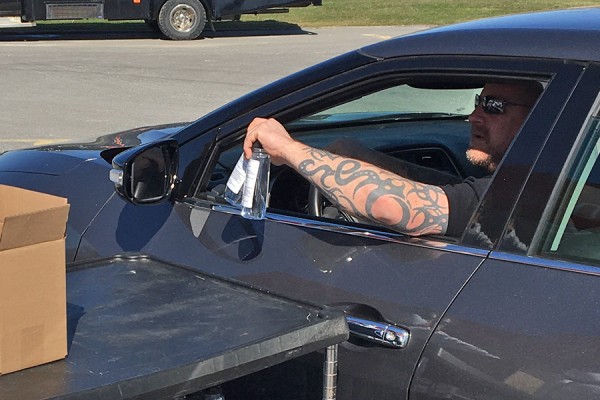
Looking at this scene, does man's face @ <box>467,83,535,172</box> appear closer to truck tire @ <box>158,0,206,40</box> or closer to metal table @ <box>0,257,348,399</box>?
metal table @ <box>0,257,348,399</box>

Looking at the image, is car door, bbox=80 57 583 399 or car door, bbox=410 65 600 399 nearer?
car door, bbox=410 65 600 399

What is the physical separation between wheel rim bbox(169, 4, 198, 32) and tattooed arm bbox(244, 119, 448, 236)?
1556 centimetres

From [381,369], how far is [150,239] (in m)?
0.94

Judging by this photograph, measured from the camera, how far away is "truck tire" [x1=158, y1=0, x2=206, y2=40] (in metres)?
17.8

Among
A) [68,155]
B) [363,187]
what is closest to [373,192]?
[363,187]

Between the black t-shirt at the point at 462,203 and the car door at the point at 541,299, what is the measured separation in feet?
0.77

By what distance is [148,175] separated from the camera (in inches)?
118

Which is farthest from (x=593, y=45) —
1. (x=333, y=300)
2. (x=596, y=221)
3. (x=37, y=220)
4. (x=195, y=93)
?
(x=195, y=93)

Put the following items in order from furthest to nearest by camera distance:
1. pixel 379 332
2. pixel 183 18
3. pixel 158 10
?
pixel 183 18, pixel 158 10, pixel 379 332

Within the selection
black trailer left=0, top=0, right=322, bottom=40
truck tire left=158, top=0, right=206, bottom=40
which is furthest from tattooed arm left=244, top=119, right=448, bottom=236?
truck tire left=158, top=0, right=206, bottom=40

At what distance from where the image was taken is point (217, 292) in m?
2.52

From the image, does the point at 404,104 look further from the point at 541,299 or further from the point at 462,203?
the point at 541,299

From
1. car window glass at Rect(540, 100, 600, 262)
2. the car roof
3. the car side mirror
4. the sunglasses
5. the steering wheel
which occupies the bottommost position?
the steering wheel

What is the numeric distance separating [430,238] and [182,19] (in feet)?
53.0
